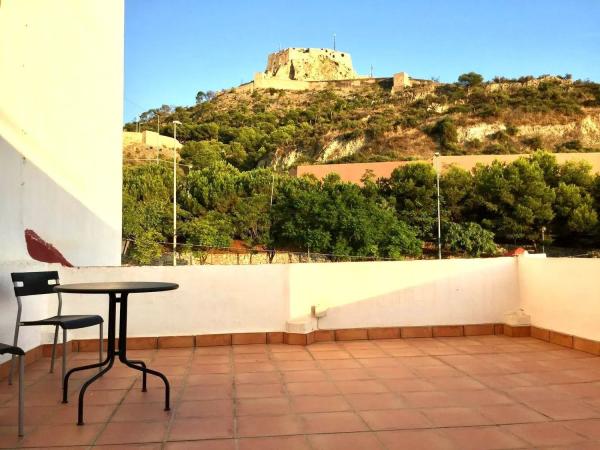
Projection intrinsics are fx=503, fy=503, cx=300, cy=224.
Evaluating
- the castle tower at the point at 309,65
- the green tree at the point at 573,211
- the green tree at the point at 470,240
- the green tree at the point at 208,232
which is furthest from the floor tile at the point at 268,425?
the castle tower at the point at 309,65

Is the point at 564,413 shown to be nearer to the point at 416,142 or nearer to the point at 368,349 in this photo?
the point at 368,349

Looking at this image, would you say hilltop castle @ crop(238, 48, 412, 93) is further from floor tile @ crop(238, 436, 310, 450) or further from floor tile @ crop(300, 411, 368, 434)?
floor tile @ crop(238, 436, 310, 450)

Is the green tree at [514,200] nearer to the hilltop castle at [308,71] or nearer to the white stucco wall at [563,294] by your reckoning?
the white stucco wall at [563,294]

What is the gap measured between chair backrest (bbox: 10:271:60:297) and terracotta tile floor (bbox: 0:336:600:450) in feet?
1.80

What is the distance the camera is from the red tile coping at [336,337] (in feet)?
12.8

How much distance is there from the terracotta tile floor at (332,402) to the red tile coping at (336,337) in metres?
0.17

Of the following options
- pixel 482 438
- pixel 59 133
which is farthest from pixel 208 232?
pixel 482 438

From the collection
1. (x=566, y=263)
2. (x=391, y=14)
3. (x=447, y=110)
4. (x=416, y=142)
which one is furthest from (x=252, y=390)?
(x=447, y=110)

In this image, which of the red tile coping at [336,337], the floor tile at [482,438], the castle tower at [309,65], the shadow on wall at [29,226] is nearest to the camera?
the floor tile at [482,438]

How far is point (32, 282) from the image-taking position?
10.1 feet

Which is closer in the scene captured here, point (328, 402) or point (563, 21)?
point (328, 402)

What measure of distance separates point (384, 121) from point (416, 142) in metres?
4.69

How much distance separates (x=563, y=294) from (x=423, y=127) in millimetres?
38436

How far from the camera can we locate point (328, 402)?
257 centimetres
